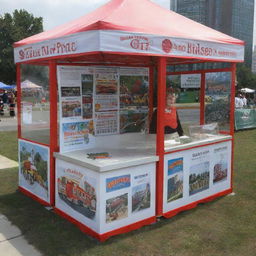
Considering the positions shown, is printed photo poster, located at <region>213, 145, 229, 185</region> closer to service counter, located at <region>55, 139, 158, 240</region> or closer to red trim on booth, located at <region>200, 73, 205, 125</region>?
red trim on booth, located at <region>200, 73, 205, 125</region>

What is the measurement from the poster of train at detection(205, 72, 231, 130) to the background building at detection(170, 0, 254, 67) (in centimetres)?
2167

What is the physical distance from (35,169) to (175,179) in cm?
225

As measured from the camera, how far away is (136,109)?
5988mm

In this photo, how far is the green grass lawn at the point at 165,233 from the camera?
147 inches

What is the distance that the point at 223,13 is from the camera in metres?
39.2

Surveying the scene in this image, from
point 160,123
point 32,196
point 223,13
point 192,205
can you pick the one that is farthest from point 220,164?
point 223,13

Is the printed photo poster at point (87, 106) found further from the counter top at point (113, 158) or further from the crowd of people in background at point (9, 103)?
the crowd of people in background at point (9, 103)

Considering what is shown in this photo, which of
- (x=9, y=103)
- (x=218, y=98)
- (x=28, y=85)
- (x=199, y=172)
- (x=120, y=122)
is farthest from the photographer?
(x=9, y=103)

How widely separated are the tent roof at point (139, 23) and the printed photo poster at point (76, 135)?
1290 mm

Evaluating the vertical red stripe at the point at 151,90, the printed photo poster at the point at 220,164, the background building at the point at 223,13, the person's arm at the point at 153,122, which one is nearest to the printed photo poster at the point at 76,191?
the person's arm at the point at 153,122

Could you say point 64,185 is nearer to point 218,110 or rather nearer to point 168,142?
point 168,142

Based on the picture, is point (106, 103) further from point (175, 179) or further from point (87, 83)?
point (175, 179)

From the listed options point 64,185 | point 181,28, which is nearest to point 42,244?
point 64,185

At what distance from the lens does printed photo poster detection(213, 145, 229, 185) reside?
17.4 ft
